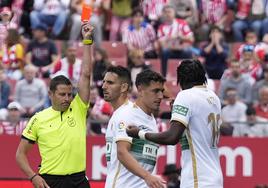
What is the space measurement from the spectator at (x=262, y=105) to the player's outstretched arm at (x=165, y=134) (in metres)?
8.31

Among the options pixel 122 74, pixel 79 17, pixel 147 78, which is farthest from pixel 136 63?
pixel 147 78

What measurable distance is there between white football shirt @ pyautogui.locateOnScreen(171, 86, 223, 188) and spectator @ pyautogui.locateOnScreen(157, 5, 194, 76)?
36.0 ft

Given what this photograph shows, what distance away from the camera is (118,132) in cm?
919

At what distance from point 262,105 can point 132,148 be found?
26.4ft

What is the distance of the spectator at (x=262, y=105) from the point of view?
Result: 55.4ft

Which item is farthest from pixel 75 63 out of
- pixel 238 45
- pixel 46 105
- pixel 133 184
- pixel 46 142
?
pixel 133 184

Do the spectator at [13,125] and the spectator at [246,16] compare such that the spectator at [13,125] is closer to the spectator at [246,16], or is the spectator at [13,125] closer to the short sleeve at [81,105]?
the short sleeve at [81,105]

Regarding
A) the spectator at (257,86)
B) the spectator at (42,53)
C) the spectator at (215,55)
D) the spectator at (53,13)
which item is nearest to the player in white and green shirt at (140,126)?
the spectator at (257,86)

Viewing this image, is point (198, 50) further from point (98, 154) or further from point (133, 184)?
point (133, 184)

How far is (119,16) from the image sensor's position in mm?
21438

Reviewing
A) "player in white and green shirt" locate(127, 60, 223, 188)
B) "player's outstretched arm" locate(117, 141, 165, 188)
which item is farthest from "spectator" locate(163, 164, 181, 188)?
"player in white and green shirt" locate(127, 60, 223, 188)

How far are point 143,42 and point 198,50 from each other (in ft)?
3.64

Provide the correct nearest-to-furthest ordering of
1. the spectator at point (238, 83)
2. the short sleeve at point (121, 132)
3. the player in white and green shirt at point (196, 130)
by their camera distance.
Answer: the player in white and green shirt at point (196, 130)
the short sleeve at point (121, 132)
the spectator at point (238, 83)

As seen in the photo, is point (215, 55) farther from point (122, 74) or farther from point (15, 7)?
point (122, 74)
